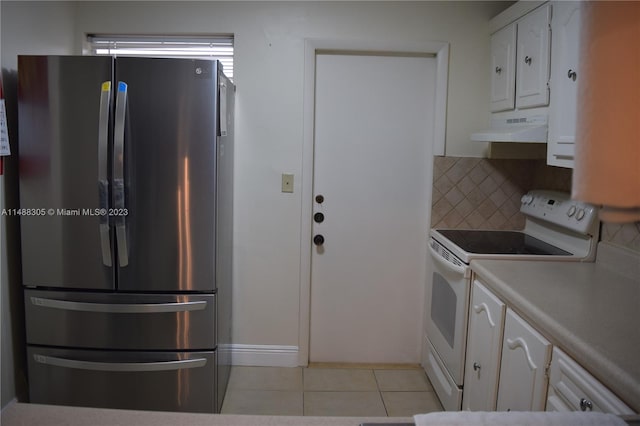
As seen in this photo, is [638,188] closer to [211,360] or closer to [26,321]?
[211,360]

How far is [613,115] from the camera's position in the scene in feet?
1.40

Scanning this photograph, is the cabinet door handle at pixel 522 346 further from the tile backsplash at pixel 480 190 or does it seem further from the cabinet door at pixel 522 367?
the tile backsplash at pixel 480 190

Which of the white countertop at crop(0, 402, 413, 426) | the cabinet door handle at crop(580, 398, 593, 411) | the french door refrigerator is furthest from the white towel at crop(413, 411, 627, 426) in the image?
the french door refrigerator

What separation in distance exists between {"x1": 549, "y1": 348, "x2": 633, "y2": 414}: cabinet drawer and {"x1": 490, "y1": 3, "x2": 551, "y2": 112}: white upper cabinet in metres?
1.28

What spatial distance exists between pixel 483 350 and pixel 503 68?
61.8 inches

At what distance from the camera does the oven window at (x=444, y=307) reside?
2492 millimetres

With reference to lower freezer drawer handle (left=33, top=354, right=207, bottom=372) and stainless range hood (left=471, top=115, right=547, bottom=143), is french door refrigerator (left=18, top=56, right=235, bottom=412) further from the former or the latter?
stainless range hood (left=471, top=115, right=547, bottom=143)

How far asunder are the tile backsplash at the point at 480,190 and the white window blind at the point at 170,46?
1.49m

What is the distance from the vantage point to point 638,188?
41 cm

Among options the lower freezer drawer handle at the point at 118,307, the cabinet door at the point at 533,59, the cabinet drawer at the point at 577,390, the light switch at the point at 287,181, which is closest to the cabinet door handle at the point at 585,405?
the cabinet drawer at the point at 577,390

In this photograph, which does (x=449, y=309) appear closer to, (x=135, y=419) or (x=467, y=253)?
(x=467, y=253)

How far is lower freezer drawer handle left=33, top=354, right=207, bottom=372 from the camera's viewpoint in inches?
93.7

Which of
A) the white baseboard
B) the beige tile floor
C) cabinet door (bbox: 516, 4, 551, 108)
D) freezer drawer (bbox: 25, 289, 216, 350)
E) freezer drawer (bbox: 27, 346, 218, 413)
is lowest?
the beige tile floor

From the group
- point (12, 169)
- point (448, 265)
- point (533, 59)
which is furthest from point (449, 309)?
point (12, 169)
